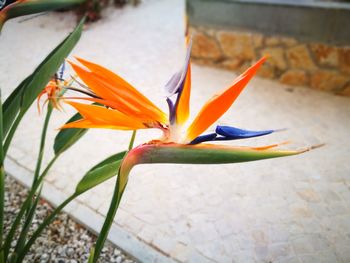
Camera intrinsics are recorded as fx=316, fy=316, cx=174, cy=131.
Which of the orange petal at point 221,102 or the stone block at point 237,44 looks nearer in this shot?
the orange petal at point 221,102

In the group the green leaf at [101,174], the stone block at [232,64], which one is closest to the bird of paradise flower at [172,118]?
the green leaf at [101,174]

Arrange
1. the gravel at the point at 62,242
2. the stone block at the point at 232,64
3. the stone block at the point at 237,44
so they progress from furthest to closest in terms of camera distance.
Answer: the stone block at the point at 232,64, the stone block at the point at 237,44, the gravel at the point at 62,242

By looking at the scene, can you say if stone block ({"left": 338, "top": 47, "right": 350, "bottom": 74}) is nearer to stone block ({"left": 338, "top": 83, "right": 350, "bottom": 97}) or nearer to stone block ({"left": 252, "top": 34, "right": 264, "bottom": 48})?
stone block ({"left": 338, "top": 83, "right": 350, "bottom": 97})

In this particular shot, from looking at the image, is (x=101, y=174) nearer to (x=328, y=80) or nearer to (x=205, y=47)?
(x=328, y=80)

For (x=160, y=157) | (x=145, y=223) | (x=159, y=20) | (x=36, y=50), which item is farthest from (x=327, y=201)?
(x=159, y=20)

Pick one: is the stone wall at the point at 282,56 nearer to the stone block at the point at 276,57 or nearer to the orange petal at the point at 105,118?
the stone block at the point at 276,57

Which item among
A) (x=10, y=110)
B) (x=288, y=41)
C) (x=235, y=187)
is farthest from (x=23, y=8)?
(x=288, y=41)

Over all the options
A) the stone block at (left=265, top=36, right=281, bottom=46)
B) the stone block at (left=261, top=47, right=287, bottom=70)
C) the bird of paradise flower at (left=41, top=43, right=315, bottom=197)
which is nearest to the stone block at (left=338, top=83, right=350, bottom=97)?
the stone block at (left=261, top=47, right=287, bottom=70)
